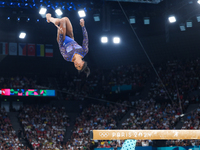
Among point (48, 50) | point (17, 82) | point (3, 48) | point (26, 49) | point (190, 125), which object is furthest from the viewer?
point (48, 50)

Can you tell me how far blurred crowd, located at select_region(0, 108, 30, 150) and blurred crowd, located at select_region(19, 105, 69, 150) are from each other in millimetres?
839

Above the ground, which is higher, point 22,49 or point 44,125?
point 22,49

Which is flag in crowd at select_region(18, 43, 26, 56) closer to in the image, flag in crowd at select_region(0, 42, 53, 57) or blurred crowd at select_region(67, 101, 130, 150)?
flag in crowd at select_region(0, 42, 53, 57)

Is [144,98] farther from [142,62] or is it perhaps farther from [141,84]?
[142,62]

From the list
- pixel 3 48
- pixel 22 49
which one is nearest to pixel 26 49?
pixel 22 49

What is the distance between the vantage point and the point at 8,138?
20984 mm

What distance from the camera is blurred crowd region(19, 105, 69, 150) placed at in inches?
839

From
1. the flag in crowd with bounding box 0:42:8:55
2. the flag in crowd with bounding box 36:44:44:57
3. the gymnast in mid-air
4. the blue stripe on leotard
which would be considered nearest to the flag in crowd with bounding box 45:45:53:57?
the flag in crowd with bounding box 36:44:44:57

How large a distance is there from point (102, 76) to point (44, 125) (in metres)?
7.73

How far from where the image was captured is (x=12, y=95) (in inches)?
966

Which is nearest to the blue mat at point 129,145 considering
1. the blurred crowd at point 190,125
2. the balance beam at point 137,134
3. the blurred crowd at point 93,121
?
the balance beam at point 137,134

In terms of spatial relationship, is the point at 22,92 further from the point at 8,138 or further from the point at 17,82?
the point at 8,138

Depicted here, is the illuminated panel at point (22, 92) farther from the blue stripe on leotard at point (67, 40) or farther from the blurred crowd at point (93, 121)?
the blue stripe on leotard at point (67, 40)

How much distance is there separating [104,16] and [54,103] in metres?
11.2
